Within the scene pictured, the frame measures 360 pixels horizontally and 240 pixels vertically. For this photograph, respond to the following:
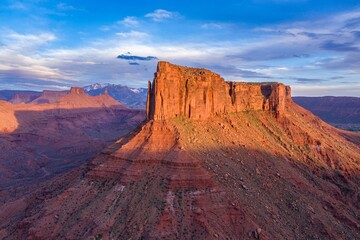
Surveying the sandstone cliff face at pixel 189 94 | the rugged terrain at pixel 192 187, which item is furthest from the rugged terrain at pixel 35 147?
the sandstone cliff face at pixel 189 94

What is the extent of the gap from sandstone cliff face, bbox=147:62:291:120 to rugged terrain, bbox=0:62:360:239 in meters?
0.18

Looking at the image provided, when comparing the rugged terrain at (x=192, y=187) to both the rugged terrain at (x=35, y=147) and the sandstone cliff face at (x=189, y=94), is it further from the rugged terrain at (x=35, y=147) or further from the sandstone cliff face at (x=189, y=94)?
the rugged terrain at (x=35, y=147)

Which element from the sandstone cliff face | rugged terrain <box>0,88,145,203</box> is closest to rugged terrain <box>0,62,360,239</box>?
the sandstone cliff face

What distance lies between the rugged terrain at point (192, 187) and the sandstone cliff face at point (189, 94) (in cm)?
18

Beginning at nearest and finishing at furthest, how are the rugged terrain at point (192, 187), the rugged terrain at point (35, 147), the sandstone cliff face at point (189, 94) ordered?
the rugged terrain at point (192, 187)
the sandstone cliff face at point (189, 94)
the rugged terrain at point (35, 147)

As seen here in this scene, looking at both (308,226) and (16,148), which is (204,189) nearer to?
(308,226)

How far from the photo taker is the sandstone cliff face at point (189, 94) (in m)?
58.7

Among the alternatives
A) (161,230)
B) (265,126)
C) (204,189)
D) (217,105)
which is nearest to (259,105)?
(265,126)

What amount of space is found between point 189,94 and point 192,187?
1992 cm

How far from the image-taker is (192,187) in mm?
47875

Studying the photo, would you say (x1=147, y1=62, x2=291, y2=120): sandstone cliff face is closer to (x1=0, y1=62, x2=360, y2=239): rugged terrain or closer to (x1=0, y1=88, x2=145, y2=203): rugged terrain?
(x1=0, y1=62, x2=360, y2=239): rugged terrain

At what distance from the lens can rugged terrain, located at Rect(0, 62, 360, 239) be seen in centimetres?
4491

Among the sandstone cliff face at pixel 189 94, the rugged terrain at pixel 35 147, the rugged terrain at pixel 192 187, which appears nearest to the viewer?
the rugged terrain at pixel 192 187

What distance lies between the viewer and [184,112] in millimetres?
62250
